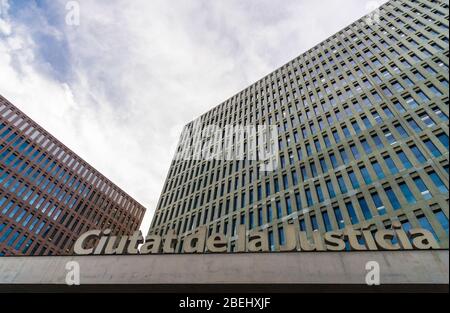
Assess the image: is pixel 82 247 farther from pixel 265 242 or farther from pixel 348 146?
pixel 348 146

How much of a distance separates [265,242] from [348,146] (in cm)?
2466

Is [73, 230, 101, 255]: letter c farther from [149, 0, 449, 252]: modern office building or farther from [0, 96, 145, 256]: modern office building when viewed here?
[0, 96, 145, 256]: modern office building

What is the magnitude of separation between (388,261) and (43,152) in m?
89.1

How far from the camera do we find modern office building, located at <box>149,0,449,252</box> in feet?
89.4

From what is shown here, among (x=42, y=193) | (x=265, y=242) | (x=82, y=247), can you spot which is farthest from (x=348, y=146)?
(x=42, y=193)

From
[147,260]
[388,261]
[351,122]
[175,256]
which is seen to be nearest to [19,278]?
[147,260]

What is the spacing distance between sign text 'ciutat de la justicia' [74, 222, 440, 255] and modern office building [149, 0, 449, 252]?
30.2ft

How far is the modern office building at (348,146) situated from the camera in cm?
2723

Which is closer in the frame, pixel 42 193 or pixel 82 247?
pixel 82 247

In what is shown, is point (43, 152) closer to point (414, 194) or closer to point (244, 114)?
point (244, 114)

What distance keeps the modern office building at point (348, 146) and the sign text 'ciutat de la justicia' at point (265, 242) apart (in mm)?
9220

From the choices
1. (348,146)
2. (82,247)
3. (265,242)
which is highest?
(348,146)

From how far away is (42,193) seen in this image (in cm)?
7606

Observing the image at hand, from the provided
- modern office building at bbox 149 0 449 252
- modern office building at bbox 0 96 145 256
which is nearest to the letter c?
modern office building at bbox 149 0 449 252
